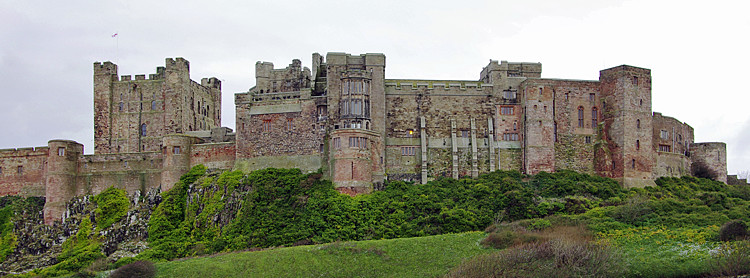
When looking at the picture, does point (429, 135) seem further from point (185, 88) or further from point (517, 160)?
point (185, 88)

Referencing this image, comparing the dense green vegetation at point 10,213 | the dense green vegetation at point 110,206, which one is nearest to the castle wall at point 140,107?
the dense green vegetation at point 110,206

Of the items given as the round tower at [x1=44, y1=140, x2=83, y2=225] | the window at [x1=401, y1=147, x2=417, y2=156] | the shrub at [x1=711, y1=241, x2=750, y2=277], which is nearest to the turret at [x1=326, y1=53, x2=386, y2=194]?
the window at [x1=401, y1=147, x2=417, y2=156]

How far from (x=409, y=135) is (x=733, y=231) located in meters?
29.1

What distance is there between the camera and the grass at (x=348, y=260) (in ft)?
148

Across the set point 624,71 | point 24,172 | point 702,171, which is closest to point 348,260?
point 624,71

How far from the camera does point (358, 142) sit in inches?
2377

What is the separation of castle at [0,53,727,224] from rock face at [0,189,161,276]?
1276 mm

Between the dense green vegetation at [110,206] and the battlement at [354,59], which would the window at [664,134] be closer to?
the battlement at [354,59]

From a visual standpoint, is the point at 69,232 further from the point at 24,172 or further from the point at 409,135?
the point at 409,135

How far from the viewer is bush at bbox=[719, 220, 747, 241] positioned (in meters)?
43.8

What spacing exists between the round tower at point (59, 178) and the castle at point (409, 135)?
0.09 metres

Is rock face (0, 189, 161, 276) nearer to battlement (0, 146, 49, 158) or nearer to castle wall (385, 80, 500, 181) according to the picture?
battlement (0, 146, 49, 158)

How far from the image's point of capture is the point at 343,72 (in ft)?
206

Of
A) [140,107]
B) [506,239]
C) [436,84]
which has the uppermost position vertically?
[436,84]
